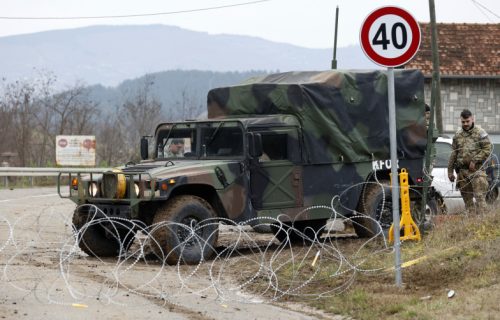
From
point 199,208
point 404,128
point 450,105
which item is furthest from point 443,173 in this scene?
point 450,105

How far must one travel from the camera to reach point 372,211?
52.0 ft

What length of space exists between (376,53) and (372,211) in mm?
5593

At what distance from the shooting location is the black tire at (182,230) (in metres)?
13.3

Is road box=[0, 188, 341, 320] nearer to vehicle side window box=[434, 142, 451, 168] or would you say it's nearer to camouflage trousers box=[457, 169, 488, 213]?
camouflage trousers box=[457, 169, 488, 213]

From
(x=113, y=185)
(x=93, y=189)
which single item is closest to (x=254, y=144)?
(x=113, y=185)

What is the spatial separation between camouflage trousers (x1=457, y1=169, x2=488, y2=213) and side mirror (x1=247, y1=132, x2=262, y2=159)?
9.58 feet

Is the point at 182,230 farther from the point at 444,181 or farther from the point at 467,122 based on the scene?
the point at 444,181

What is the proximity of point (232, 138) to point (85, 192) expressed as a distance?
81.2 inches

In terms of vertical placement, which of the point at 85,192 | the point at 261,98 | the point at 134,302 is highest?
the point at 261,98

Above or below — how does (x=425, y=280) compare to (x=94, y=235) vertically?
below

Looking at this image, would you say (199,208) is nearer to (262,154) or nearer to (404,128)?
(262,154)

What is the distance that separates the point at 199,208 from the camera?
1369 cm

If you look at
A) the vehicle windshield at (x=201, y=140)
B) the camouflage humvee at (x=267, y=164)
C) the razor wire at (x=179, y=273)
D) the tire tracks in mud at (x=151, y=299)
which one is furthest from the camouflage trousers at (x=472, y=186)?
the tire tracks in mud at (x=151, y=299)

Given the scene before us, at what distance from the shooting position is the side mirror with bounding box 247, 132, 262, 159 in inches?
567
